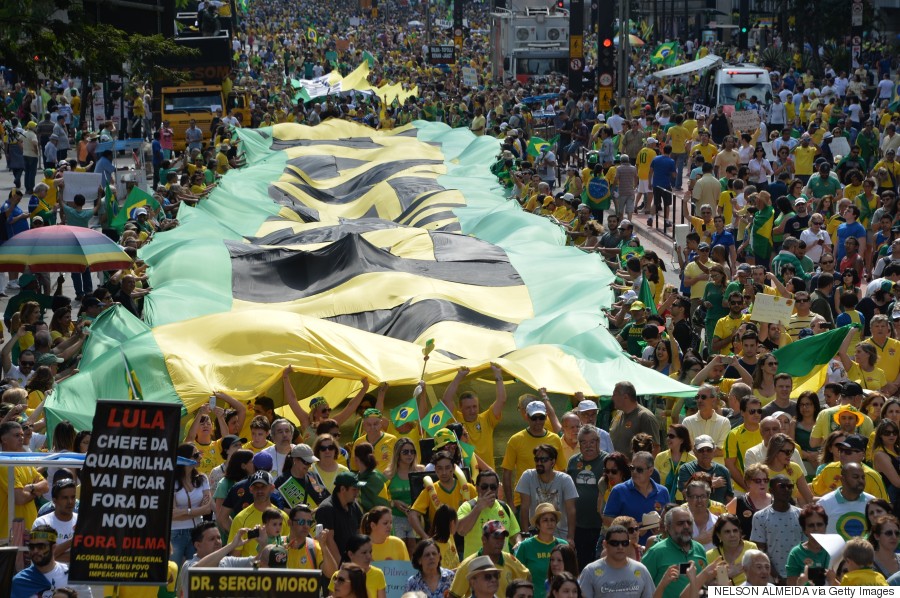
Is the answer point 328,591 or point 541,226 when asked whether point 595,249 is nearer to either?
point 541,226

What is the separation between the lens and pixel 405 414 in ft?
39.4

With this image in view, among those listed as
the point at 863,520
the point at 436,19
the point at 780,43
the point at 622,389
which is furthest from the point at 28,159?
the point at 436,19

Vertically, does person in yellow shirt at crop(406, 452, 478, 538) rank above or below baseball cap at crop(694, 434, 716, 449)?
below

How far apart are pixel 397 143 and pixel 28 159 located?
7.23m

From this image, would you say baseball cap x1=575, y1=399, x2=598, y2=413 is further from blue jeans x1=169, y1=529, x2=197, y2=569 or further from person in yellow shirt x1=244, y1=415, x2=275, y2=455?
blue jeans x1=169, y1=529, x2=197, y2=569

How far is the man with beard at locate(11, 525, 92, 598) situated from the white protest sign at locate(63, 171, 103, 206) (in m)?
14.1

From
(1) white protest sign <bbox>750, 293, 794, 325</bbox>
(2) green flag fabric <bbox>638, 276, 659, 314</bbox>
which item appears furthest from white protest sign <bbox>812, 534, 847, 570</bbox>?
(2) green flag fabric <bbox>638, 276, 659, 314</bbox>

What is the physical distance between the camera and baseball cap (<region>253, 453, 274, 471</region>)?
10.6 meters

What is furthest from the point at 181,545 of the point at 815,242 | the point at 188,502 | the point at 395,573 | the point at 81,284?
the point at 81,284

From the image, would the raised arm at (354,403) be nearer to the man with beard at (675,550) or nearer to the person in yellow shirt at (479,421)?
the person in yellow shirt at (479,421)

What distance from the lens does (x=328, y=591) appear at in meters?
9.32

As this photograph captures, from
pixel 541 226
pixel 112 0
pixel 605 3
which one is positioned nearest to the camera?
pixel 541 226

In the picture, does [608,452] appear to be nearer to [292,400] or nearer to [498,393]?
[498,393]

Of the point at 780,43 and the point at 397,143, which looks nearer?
the point at 397,143
